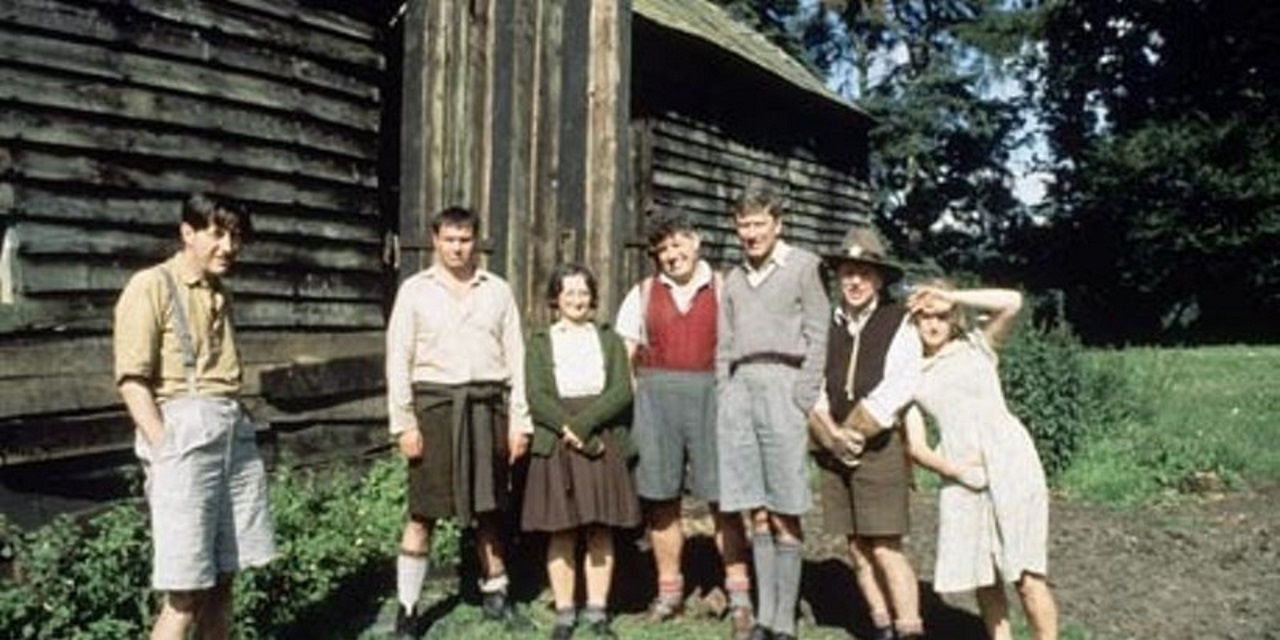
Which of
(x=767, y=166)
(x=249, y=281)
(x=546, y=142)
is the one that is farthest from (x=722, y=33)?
(x=249, y=281)

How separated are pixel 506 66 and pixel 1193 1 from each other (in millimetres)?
24062

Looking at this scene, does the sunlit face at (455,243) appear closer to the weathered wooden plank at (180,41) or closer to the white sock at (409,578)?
the white sock at (409,578)

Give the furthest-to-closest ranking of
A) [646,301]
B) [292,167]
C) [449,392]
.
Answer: [292,167] < [646,301] < [449,392]

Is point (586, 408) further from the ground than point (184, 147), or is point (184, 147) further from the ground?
point (184, 147)

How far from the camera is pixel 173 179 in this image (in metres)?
7.40

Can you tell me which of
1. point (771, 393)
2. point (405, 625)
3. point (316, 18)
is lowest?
point (405, 625)

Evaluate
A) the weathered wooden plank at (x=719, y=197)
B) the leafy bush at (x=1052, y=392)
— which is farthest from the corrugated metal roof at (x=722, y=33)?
the leafy bush at (x=1052, y=392)

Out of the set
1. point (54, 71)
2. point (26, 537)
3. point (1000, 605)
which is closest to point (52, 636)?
point (26, 537)

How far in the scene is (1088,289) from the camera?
101 ft

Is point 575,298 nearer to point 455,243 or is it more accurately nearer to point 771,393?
point 455,243

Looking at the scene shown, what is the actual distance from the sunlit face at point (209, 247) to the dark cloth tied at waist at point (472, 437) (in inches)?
57.5

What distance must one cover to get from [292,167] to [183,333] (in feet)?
13.1

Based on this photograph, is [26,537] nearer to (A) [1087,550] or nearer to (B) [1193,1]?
(A) [1087,550]

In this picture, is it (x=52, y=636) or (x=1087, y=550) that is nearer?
(x=52, y=636)
